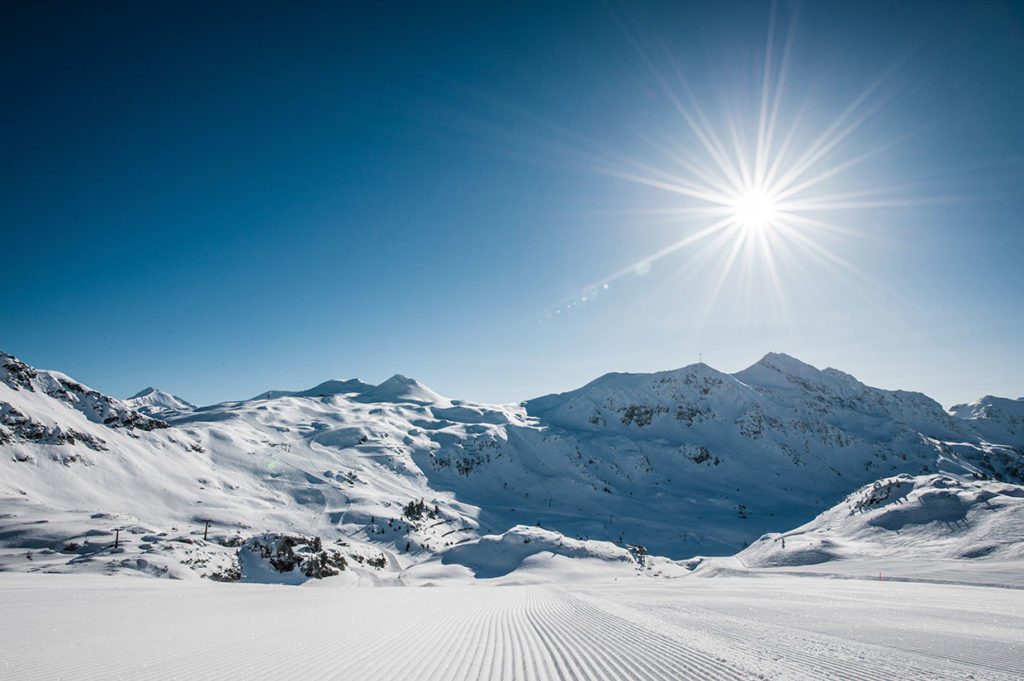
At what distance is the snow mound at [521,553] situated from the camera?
60500 mm

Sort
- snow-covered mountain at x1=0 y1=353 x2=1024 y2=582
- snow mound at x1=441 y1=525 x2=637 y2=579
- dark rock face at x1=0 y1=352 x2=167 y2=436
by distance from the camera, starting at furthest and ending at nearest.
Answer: dark rock face at x1=0 y1=352 x2=167 y2=436 → snow mound at x1=441 y1=525 x2=637 y2=579 → snow-covered mountain at x1=0 y1=353 x2=1024 y2=582

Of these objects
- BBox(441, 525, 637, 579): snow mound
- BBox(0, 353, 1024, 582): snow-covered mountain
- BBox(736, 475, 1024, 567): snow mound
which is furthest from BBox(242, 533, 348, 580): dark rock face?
BBox(736, 475, 1024, 567): snow mound

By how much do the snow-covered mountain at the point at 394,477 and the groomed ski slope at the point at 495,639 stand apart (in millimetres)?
24989

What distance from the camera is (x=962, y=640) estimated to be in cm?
1274

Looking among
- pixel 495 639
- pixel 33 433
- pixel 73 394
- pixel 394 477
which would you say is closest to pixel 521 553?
pixel 495 639

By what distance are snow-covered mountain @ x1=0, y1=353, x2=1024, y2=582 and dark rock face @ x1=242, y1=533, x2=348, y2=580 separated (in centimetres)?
23

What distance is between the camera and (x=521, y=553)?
6350 centimetres

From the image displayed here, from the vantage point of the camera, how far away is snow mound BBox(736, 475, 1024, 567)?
1844 inches

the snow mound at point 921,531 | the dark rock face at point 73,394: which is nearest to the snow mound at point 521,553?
the snow mound at point 921,531

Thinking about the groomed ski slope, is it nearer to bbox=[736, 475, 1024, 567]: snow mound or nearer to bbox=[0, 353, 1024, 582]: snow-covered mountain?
bbox=[0, 353, 1024, 582]: snow-covered mountain

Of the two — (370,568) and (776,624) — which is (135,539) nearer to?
(370,568)

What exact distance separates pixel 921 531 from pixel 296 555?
71350mm

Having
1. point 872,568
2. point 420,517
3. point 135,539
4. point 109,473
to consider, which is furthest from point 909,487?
point 109,473

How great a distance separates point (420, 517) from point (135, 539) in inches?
2163
